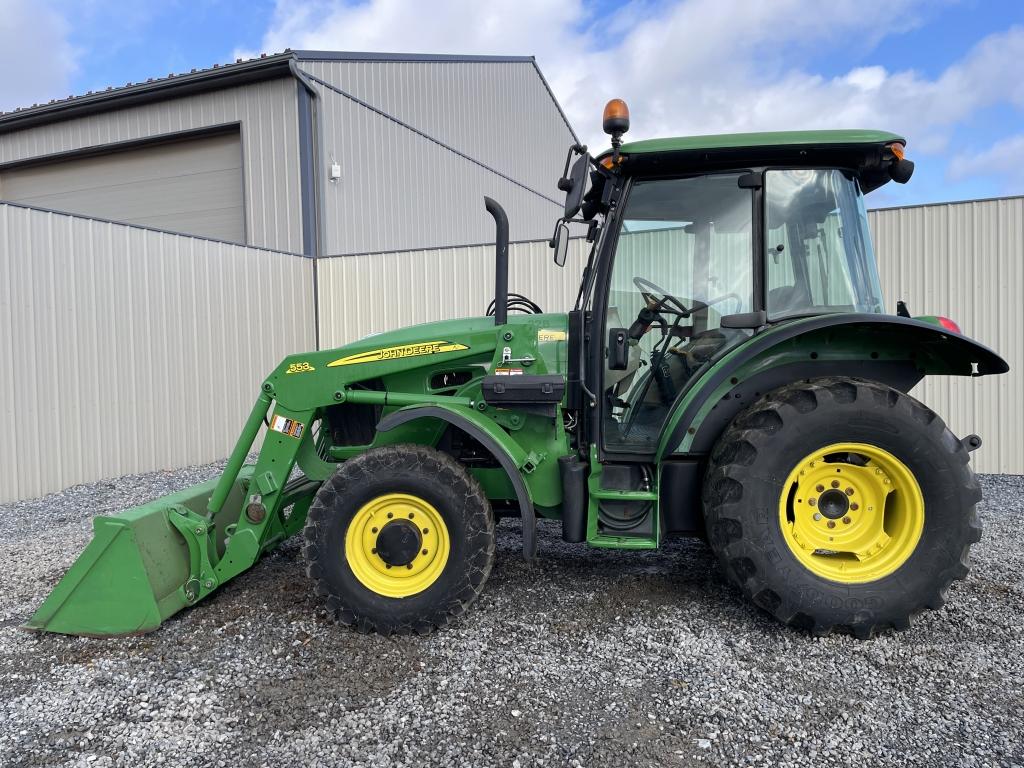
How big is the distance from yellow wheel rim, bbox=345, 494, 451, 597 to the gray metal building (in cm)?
727

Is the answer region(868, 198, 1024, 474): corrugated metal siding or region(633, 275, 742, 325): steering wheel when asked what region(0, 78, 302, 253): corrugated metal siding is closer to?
region(633, 275, 742, 325): steering wheel

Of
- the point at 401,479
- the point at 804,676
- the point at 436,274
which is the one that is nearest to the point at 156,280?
the point at 436,274

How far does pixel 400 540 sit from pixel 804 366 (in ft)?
6.57

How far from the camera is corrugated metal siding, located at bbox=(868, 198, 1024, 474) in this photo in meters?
6.63

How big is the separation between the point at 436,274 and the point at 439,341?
18.7ft

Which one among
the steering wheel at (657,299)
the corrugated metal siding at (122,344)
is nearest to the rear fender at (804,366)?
the steering wheel at (657,299)

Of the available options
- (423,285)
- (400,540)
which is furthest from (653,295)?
(423,285)

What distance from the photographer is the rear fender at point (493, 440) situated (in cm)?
291

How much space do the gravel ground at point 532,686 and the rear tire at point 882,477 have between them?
0.19 m

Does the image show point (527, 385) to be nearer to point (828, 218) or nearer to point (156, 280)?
point (828, 218)

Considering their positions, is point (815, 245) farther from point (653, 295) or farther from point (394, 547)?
point (394, 547)

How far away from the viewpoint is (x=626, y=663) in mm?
2611

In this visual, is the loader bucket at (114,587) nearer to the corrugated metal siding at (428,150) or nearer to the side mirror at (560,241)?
the side mirror at (560,241)

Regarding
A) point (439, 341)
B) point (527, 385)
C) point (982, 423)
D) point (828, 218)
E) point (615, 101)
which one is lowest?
point (982, 423)
